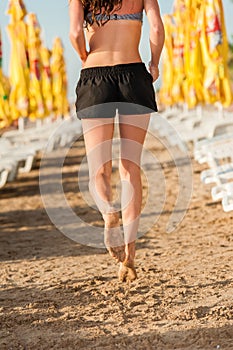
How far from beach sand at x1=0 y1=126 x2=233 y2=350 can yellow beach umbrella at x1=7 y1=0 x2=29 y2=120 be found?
5.56 metres

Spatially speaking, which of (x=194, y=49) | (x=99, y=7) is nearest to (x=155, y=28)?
(x=99, y=7)

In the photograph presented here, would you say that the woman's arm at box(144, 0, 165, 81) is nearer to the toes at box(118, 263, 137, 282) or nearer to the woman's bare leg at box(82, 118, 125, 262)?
the woman's bare leg at box(82, 118, 125, 262)

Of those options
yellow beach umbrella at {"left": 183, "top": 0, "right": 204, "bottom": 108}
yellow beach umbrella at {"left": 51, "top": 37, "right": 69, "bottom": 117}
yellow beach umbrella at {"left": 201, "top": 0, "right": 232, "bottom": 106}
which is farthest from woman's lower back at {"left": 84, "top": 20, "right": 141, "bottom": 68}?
yellow beach umbrella at {"left": 51, "top": 37, "right": 69, "bottom": 117}

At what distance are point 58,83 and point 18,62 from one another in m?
4.91

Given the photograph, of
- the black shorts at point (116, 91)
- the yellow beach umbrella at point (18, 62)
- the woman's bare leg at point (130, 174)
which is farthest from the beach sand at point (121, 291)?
the yellow beach umbrella at point (18, 62)

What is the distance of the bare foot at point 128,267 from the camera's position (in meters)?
4.23

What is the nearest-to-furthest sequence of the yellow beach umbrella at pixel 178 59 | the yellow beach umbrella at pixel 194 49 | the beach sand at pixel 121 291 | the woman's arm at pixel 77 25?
the beach sand at pixel 121 291 < the woman's arm at pixel 77 25 < the yellow beach umbrella at pixel 194 49 < the yellow beach umbrella at pixel 178 59

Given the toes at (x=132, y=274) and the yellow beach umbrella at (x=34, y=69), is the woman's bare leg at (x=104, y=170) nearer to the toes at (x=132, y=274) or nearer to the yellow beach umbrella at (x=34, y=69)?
the toes at (x=132, y=274)

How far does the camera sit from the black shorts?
4023 millimetres

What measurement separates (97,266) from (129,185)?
40.8 inches

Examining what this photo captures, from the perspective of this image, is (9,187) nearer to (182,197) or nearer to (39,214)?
(39,214)

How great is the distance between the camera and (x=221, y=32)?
9945 millimetres

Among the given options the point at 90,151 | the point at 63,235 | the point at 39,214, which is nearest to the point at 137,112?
the point at 90,151

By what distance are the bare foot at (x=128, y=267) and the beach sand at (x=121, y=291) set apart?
5 cm
